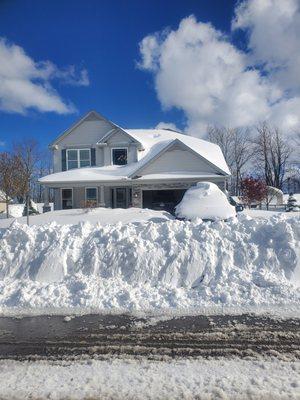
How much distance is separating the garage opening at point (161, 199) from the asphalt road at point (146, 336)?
17.7m

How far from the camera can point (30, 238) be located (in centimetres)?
924

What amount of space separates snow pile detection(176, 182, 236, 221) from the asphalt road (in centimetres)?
741

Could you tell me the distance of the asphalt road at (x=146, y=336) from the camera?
4.87 metres

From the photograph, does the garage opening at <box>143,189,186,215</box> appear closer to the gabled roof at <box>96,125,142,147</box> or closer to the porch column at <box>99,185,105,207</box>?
the porch column at <box>99,185,105,207</box>

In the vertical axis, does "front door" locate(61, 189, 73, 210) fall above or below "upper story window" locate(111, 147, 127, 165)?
below

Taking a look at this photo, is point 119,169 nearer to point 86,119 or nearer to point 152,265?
point 86,119

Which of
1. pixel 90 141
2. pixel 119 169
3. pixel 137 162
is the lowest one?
pixel 119 169

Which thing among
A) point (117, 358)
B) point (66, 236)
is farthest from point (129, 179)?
point (117, 358)

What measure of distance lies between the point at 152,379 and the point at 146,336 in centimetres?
129

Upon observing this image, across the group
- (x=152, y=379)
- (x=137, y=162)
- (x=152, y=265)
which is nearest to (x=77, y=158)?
(x=137, y=162)

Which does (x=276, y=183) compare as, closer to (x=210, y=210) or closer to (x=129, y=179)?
(x=129, y=179)

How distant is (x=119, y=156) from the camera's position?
1021 inches

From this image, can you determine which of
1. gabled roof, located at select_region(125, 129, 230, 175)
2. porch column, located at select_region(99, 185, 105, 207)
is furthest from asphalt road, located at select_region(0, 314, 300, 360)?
gabled roof, located at select_region(125, 129, 230, 175)

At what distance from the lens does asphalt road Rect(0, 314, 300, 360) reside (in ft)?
16.0
